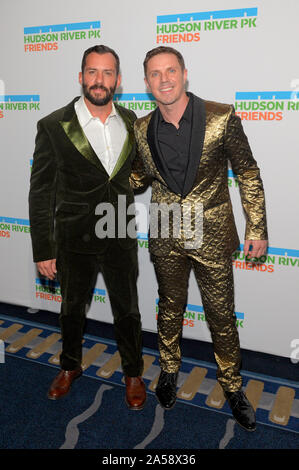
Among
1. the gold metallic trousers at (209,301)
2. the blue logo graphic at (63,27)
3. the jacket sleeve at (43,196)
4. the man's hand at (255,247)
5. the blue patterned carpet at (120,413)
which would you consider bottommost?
the blue patterned carpet at (120,413)

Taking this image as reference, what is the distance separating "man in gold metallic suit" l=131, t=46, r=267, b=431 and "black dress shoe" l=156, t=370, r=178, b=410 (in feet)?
1.02

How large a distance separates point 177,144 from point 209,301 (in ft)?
2.72

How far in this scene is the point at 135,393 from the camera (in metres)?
2.59

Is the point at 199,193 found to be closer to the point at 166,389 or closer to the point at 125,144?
the point at 125,144

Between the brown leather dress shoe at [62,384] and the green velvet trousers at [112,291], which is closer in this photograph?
the green velvet trousers at [112,291]

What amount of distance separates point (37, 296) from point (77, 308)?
1253 millimetres

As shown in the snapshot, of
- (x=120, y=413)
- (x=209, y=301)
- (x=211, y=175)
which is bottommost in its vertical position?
(x=120, y=413)

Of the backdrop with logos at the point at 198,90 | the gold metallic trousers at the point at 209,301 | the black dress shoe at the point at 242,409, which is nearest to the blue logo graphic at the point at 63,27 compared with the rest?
the backdrop with logos at the point at 198,90

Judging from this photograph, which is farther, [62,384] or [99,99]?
[62,384]

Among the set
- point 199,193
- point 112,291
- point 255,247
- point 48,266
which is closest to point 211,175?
point 199,193

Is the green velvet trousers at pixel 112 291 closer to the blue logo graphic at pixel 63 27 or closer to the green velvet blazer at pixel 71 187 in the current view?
the green velvet blazer at pixel 71 187

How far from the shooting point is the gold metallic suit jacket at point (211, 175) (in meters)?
2.12

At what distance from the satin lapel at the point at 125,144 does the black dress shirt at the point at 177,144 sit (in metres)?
0.21

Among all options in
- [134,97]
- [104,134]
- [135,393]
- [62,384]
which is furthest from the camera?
[134,97]
